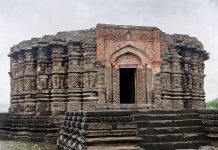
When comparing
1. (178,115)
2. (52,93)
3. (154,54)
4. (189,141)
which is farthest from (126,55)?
(189,141)

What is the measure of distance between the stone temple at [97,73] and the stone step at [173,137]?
4.09 metres

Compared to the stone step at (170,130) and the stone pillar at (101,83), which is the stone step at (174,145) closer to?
the stone step at (170,130)

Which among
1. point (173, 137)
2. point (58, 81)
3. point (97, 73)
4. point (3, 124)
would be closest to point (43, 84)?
point (58, 81)

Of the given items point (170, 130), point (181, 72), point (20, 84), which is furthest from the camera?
point (20, 84)

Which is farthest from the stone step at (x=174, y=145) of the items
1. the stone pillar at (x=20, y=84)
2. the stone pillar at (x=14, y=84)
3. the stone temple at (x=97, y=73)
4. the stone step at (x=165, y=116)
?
the stone pillar at (x=14, y=84)

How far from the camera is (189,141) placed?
26.9 ft

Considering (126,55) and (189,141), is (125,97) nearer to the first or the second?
(126,55)

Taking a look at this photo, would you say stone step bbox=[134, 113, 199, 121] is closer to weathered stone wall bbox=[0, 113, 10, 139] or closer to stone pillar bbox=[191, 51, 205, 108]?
stone pillar bbox=[191, 51, 205, 108]

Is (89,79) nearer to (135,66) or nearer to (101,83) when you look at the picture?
(101,83)

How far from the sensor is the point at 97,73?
12.8 metres

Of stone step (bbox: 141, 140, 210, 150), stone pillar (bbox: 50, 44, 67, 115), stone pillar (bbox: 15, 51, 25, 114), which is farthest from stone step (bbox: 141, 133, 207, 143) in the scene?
stone pillar (bbox: 15, 51, 25, 114)

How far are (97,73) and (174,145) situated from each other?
549 cm

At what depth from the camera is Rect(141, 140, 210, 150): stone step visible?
25.5ft

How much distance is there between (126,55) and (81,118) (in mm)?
5637
